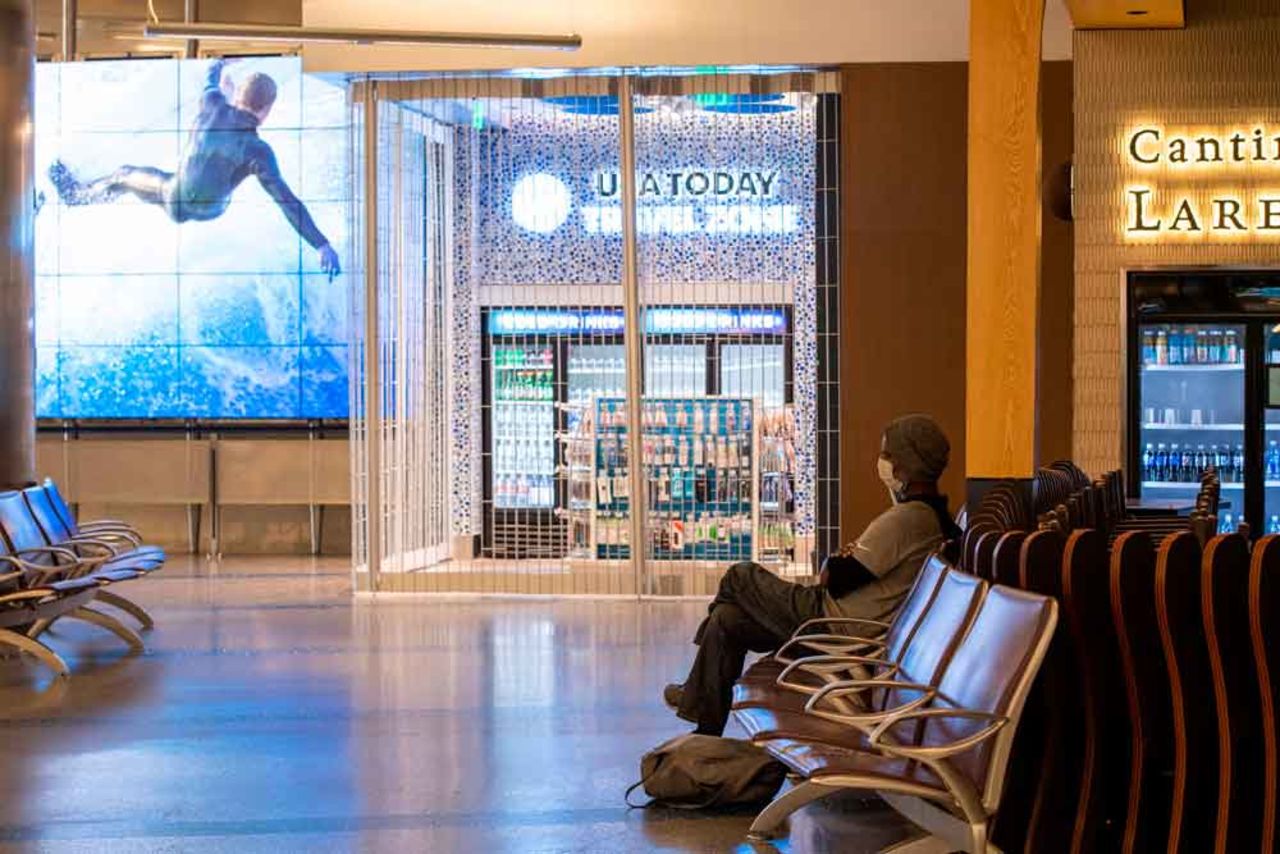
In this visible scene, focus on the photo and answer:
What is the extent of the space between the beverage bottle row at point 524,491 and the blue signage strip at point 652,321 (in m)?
0.90

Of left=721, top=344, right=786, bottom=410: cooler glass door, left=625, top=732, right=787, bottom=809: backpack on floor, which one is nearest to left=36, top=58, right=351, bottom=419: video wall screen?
left=721, top=344, right=786, bottom=410: cooler glass door

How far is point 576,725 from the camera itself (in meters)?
6.80

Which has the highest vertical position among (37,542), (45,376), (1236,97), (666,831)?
(1236,97)

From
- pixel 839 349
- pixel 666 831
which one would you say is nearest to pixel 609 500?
pixel 839 349

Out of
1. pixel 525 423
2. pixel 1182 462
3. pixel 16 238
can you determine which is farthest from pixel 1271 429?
pixel 16 238

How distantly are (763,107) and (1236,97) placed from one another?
8.92 ft

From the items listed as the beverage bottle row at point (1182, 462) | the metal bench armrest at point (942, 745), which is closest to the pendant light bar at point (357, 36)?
the beverage bottle row at point (1182, 462)

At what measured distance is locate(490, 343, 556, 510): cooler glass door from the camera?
11.2 meters

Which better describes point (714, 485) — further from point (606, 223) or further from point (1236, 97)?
point (1236, 97)

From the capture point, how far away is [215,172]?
14.5m

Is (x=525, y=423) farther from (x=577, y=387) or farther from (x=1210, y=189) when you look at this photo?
(x=1210, y=189)

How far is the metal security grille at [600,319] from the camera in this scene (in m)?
10.9

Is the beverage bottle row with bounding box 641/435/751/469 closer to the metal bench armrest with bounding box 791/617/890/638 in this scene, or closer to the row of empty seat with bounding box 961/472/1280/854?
the metal bench armrest with bounding box 791/617/890/638

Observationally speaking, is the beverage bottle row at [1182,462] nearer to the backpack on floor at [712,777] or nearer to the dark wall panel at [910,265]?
the dark wall panel at [910,265]
